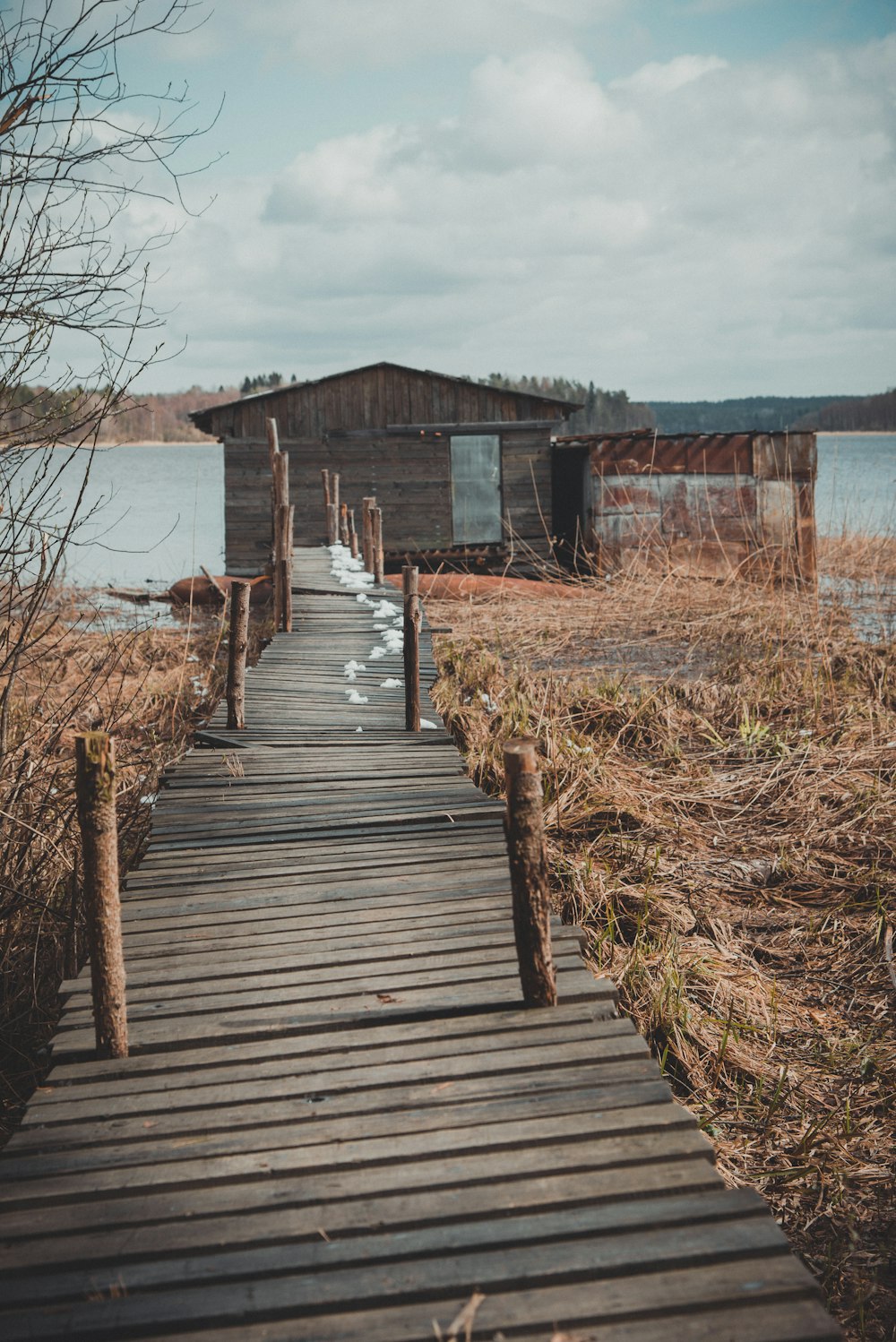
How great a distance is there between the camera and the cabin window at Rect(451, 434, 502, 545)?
21.8m

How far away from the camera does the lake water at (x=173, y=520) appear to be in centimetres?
1337

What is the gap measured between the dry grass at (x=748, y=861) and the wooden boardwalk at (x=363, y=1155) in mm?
1254

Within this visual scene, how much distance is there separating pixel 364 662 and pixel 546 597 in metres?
6.11

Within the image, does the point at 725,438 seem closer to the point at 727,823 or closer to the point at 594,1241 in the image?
the point at 727,823

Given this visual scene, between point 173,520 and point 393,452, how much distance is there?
35257 mm

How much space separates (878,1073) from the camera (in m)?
4.40

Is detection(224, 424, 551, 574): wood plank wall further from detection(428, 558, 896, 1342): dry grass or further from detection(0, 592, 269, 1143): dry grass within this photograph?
detection(0, 592, 269, 1143): dry grass

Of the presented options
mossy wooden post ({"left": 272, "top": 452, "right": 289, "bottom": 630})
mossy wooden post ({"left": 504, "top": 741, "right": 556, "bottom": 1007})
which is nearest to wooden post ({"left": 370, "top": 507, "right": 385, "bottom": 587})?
mossy wooden post ({"left": 272, "top": 452, "right": 289, "bottom": 630})

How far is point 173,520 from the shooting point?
178ft

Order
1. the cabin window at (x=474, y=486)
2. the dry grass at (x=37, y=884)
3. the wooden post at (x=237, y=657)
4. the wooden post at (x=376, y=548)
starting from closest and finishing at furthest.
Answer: the dry grass at (x=37, y=884)
the wooden post at (x=237, y=657)
the wooden post at (x=376, y=548)
the cabin window at (x=474, y=486)

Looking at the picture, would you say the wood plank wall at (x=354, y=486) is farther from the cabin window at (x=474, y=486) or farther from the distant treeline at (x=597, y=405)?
the distant treeline at (x=597, y=405)

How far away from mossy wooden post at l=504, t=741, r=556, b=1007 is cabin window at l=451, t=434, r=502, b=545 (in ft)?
62.6

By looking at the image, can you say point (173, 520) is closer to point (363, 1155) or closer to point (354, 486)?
point (354, 486)

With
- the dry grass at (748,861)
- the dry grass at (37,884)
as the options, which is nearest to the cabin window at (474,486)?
the dry grass at (748,861)
